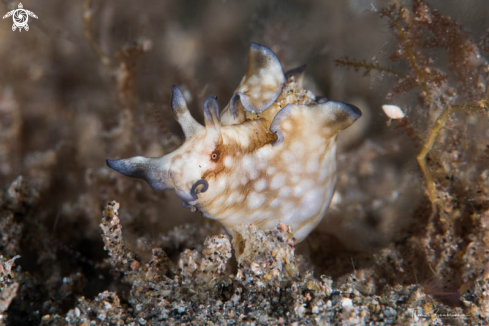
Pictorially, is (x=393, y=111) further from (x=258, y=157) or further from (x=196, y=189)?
(x=196, y=189)

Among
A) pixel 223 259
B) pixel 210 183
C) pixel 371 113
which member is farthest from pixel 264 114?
pixel 371 113

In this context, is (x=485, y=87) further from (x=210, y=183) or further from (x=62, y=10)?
(x=62, y=10)

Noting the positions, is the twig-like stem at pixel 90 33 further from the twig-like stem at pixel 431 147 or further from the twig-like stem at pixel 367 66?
the twig-like stem at pixel 431 147

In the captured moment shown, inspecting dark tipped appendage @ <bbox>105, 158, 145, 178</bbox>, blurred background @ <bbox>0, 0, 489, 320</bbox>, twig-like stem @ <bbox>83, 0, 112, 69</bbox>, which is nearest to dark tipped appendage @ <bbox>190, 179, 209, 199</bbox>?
dark tipped appendage @ <bbox>105, 158, 145, 178</bbox>

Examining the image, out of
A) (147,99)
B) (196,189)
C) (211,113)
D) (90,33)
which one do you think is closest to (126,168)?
(196,189)

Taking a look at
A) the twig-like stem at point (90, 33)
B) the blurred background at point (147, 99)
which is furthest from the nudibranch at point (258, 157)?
the twig-like stem at point (90, 33)
